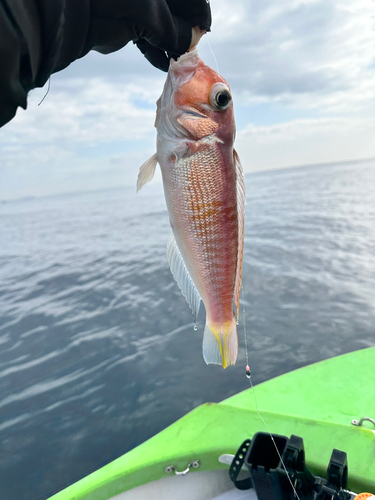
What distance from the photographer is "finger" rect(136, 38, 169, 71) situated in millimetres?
2139

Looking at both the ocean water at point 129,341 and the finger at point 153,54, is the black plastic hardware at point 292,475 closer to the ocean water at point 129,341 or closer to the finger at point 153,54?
the ocean water at point 129,341

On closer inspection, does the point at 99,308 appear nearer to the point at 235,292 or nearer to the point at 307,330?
the point at 307,330

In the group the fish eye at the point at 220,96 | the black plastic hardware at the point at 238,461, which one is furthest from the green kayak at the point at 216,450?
the fish eye at the point at 220,96

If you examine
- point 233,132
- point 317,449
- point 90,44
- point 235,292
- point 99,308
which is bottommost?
point 99,308

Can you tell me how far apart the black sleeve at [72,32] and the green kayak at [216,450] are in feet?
8.58

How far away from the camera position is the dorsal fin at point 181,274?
75.2 inches

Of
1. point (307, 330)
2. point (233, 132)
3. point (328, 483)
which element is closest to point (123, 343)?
point (307, 330)

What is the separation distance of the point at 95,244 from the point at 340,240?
1039 cm

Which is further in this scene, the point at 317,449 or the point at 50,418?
the point at 50,418

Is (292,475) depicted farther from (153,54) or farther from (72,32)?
(153,54)

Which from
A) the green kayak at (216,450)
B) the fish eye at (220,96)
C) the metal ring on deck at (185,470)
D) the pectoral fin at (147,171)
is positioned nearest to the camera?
the fish eye at (220,96)

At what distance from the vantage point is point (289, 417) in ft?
8.96

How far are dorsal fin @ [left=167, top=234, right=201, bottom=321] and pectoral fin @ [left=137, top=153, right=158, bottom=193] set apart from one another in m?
0.37

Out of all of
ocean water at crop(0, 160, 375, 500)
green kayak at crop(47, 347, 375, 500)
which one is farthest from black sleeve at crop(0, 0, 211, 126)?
ocean water at crop(0, 160, 375, 500)
